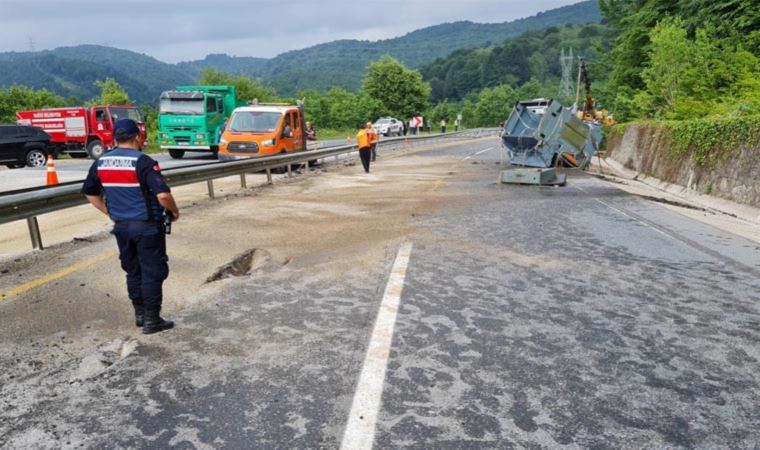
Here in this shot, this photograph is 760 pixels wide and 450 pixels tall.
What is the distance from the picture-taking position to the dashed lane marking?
5180mm

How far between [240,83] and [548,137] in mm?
67928

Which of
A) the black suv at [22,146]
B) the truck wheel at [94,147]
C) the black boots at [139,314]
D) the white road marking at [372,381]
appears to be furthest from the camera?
the truck wheel at [94,147]

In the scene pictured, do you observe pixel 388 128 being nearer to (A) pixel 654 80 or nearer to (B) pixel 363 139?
(A) pixel 654 80

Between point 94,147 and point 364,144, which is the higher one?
point 364,144

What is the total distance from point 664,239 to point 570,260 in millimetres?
2239

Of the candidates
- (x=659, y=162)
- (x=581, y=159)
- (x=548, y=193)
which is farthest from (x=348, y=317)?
(x=581, y=159)

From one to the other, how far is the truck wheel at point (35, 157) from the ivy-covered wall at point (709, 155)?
2155cm

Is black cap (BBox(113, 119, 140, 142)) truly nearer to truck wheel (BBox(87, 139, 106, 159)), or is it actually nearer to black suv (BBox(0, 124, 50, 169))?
black suv (BBox(0, 124, 50, 169))

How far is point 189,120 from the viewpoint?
74.7 feet

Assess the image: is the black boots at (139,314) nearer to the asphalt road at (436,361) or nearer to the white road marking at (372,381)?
the asphalt road at (436,361)

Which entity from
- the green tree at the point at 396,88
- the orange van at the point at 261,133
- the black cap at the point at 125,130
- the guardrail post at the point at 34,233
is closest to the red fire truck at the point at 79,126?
the orange van at the point at 261,133

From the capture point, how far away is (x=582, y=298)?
5.00m

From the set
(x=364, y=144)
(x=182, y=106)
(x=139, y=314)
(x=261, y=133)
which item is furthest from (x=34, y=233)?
(x=182, y=106)

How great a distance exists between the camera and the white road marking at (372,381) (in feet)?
8.85
